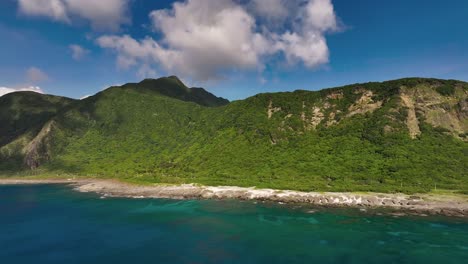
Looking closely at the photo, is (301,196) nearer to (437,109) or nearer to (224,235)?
(224,235)

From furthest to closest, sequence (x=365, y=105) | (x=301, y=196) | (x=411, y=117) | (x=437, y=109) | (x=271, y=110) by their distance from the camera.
A: (x=271, y=110), (x=365, y=105), (x=411, y=117), (x=437, y=109), (x=301, y=196)

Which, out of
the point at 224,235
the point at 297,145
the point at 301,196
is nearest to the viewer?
the point at 224,235

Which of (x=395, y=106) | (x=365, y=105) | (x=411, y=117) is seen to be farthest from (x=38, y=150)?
(x=411, y=117)

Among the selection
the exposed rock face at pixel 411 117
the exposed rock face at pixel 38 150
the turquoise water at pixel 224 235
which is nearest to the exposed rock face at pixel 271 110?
the exposed rock face at pixel 411 117

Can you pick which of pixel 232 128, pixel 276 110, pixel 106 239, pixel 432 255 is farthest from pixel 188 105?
pixel 432 255

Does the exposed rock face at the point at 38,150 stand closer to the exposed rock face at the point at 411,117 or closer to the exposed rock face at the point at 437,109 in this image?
the exposed rock face at the point at 411,117
